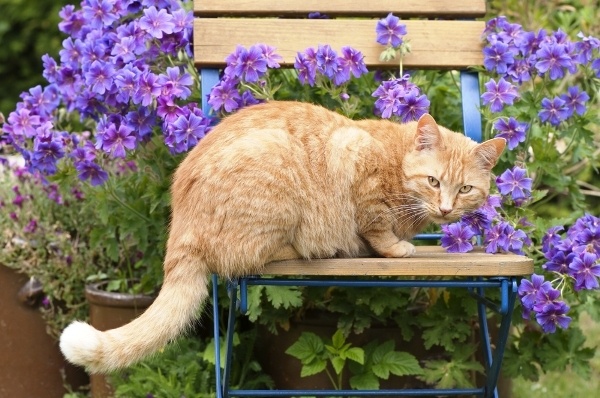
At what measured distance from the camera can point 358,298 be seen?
3.81 m

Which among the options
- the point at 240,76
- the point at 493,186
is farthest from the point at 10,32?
the point at 493,186

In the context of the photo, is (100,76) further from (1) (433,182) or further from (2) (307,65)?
(1) (433,182)

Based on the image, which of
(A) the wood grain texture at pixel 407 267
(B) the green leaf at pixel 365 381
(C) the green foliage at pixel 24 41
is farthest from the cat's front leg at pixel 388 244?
(C) the green foliage at pixel 24 41

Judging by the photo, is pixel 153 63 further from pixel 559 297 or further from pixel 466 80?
pixel 559 297

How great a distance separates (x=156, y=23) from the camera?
3.71 metres

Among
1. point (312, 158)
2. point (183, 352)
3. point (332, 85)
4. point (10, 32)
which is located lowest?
point (183, 352)

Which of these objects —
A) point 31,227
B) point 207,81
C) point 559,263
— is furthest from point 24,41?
point 559,263

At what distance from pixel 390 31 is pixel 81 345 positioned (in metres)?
1.76

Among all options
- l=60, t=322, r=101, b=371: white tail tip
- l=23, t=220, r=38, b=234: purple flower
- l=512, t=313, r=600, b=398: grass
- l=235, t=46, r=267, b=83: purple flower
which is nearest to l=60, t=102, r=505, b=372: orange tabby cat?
l=60, t=322, r=101, b=371: white tail tip

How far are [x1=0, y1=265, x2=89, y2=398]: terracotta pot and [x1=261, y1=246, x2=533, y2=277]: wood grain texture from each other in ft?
5.44

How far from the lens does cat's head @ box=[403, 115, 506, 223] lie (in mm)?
3080

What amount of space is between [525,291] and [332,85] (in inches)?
41.0

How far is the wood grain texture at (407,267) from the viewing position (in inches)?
114

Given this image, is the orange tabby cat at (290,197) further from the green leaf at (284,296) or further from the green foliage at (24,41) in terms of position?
the green foliage at (24,41)
